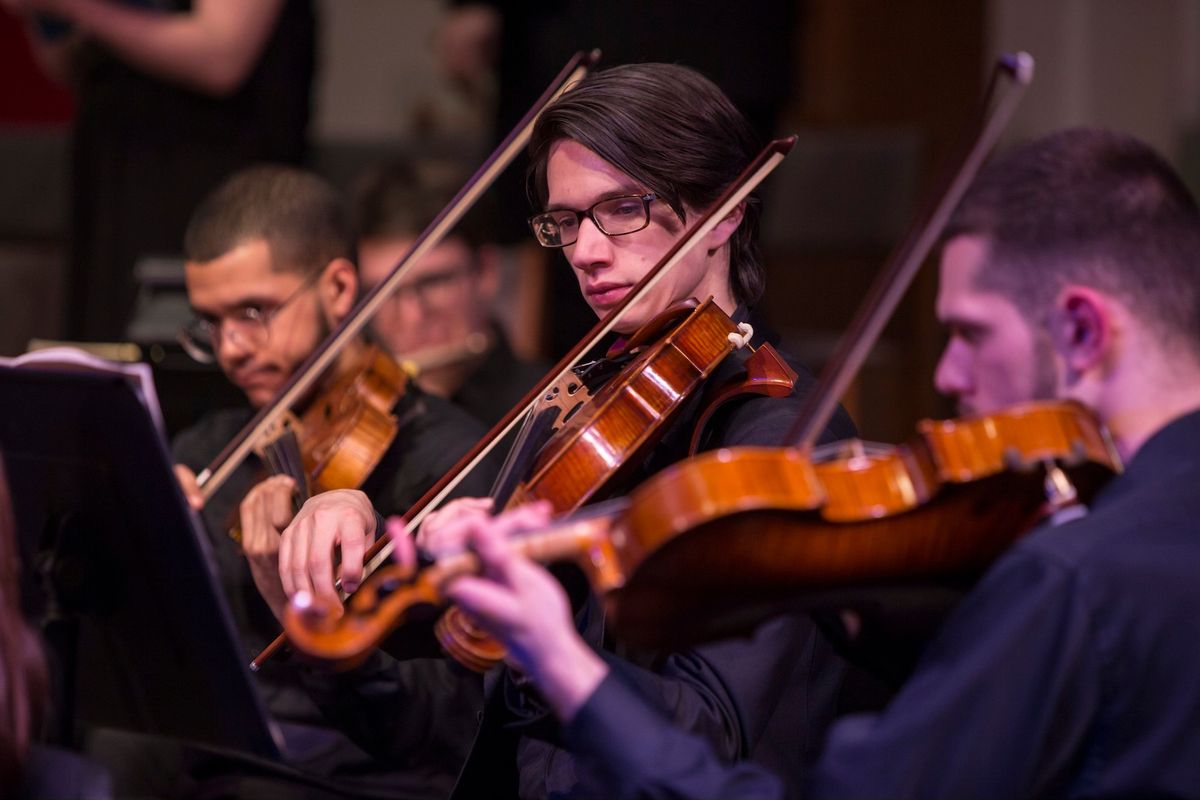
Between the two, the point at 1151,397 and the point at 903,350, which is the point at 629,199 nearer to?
the point at 1151,397

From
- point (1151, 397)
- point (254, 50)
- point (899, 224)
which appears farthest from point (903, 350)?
point (1151, 397)

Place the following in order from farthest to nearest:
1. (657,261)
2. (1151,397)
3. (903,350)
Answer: (903,350)
(657,261)
(1151,397)

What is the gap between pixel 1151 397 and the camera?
45.9 inches

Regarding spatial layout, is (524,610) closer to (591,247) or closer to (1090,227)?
(1090,227)

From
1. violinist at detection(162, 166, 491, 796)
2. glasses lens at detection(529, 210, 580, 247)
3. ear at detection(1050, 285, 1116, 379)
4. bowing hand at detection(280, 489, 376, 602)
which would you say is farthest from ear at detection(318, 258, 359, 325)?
ear at detection(1050, 285, 1116, 379)

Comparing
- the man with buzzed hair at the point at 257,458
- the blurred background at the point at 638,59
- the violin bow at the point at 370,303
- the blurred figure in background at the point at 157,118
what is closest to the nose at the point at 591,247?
the violin bow at the point at 370,303

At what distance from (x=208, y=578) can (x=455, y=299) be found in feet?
6.19

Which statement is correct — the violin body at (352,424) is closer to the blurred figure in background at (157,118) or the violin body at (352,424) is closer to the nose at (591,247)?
the nose at (591,247)

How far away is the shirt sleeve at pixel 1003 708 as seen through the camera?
3.44ft

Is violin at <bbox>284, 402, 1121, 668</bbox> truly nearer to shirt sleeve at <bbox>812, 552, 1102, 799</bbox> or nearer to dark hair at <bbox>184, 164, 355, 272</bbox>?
shirt sleeve at <bbox>812, 552, 1102, 799</bbox>

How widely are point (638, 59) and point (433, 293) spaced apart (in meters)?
0.67

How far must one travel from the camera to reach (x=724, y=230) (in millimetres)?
1658

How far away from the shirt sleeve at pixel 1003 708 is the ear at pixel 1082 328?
187 millimetres

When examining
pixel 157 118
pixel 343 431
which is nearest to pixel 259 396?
pixel 343 431
